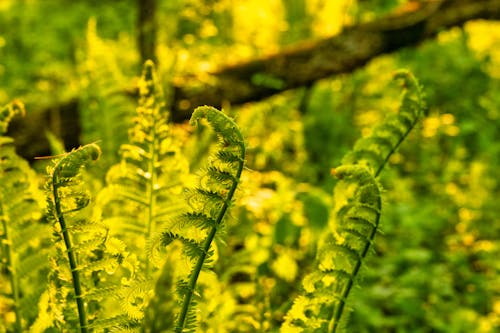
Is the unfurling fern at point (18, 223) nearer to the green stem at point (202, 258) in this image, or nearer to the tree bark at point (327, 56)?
the green stem at point (202, 258)

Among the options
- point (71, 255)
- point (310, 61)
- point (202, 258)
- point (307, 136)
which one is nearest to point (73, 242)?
point (71, 255)

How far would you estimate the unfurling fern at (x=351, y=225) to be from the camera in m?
1.06

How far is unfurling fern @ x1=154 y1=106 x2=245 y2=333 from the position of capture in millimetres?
912

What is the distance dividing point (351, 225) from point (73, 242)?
0.52 m

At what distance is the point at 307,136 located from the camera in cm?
391

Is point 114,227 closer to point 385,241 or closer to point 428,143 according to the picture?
point 385,241

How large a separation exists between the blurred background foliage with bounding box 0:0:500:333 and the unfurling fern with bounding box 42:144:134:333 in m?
0.26

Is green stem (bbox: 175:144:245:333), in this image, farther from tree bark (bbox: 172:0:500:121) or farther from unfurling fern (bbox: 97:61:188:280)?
tree bark (bbox: 172:0:500:121)

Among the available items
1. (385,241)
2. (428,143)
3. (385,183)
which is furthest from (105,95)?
(428,143)

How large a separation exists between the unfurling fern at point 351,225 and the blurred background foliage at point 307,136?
9 cm

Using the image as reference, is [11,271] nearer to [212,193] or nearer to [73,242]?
[73,242]

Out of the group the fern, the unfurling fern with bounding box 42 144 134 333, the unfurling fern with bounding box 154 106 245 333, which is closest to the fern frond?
the unfurling fern with bounding box 154 106 245 333

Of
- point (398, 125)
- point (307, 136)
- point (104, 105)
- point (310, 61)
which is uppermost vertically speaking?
point (307, 136)

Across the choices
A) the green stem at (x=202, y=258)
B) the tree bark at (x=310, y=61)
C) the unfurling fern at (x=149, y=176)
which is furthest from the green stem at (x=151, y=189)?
the tree bark at (x=310, y=61)
